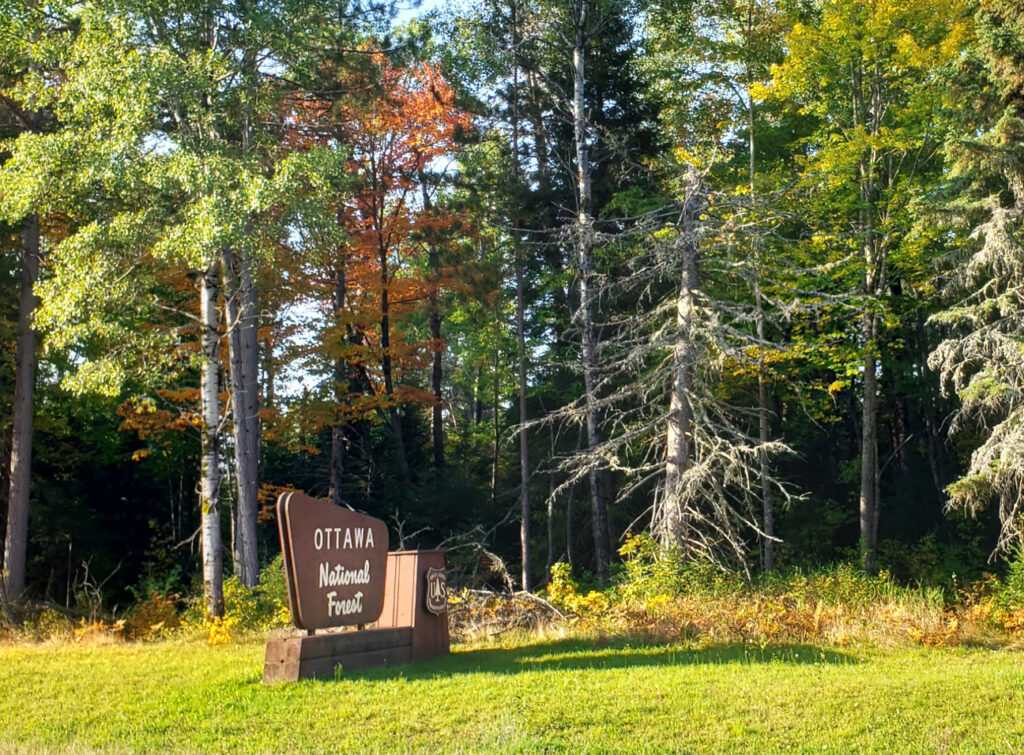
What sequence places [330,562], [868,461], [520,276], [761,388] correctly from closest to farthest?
[330,562], [868,461], [761,388], [520,276]

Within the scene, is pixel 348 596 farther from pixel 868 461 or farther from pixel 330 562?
pixel 868 461

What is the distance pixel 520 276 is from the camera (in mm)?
23812

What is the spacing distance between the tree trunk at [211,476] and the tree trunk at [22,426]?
4.60 m

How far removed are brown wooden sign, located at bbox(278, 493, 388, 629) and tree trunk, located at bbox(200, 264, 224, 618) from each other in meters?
5.13

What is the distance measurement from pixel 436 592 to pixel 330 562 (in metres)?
1.74

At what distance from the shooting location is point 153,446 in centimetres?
2300

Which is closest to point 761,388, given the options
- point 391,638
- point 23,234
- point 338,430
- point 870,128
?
point 870,128

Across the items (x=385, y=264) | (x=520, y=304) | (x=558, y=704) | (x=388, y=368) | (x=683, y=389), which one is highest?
(x=385, y=264)

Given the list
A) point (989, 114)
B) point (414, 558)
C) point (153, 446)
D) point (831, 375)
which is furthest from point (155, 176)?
point (831, 375)

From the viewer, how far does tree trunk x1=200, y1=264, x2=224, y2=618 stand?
14.5 metres

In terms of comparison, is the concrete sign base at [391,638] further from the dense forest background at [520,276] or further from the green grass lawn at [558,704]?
the dense forest background at [520,276]

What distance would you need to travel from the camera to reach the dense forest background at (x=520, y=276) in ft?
47.5

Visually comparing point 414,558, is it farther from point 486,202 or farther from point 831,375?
point 831,375

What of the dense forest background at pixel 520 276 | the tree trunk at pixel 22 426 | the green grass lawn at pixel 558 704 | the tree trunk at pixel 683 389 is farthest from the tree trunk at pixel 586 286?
the tree trunk at pixel 22 426
